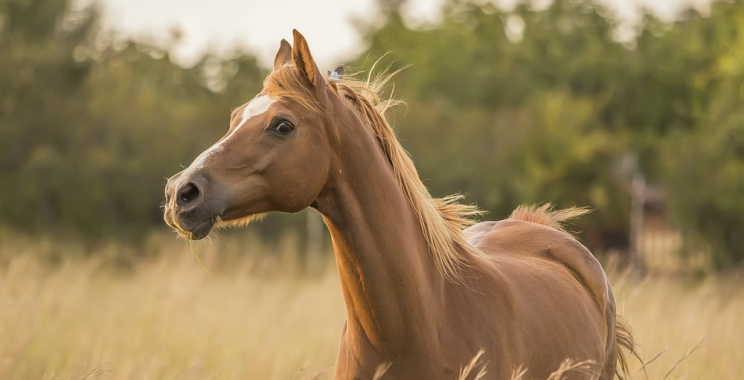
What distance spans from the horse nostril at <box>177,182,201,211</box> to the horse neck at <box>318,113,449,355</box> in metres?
0.54

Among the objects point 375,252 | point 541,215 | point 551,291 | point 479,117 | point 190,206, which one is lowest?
point 551,291

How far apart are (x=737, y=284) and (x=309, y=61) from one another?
33.0 feet

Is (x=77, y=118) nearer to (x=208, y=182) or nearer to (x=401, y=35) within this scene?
(x=208, y=182)

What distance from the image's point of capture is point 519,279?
4.38 metres

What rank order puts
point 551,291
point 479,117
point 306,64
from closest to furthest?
point 306,64 → point 551,291 → point 479,117

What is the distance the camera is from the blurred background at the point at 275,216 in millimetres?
7848

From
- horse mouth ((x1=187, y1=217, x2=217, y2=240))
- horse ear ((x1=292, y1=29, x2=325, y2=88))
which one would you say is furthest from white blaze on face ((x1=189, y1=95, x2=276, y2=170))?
horse mouth ((x1=187, y1=217, x2=217, y2=240))

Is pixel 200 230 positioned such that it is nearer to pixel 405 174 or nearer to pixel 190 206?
pixel 190 206

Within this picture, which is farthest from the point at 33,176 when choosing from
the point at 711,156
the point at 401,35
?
the point at 401,35

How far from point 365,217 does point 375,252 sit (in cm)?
14

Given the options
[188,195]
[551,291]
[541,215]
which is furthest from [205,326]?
[188,195]

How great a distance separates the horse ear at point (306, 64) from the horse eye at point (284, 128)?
0.21m

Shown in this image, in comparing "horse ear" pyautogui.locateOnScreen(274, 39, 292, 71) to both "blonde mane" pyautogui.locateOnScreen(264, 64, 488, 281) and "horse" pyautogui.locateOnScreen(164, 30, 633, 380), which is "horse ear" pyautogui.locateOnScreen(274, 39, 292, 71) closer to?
"horse" pyautogui.locateOnScreen(164, 30, 633, 380)

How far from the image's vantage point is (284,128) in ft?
11.4
